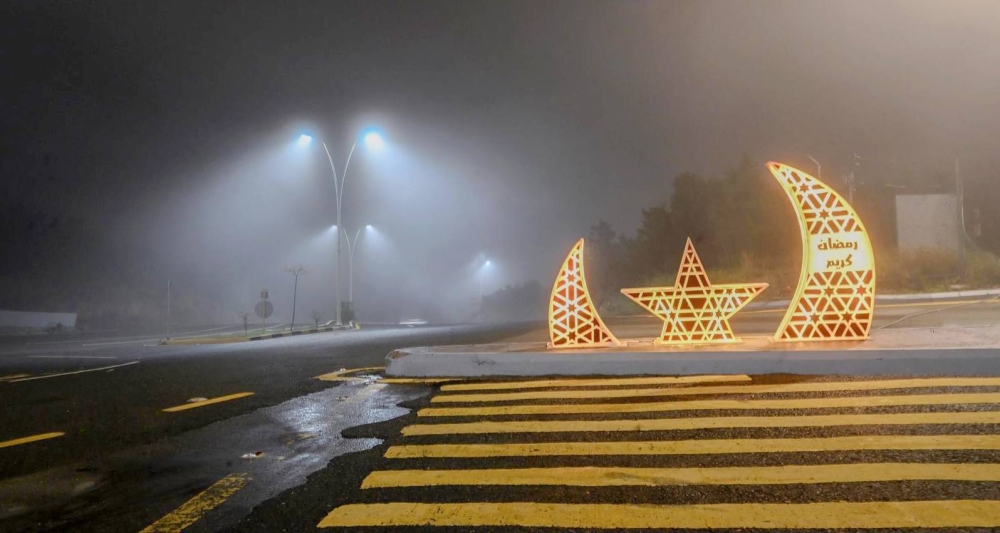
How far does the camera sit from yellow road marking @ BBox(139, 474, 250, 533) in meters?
4.09

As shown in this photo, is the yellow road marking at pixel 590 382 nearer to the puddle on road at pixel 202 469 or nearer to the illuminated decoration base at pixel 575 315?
the puddle on road at pixel 202 469

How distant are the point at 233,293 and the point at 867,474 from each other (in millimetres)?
70617

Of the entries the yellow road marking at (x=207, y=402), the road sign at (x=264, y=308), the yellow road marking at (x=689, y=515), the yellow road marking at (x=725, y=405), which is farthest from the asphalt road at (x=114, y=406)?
the road sign at (x=264, y=308)

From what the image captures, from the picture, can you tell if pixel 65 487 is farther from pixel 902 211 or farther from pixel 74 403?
pixel 902 211

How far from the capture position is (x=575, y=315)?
10078mm

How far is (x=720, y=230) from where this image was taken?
4103 centimetres

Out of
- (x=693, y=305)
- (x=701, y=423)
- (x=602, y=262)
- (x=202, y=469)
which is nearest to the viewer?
(x=202, y=469)

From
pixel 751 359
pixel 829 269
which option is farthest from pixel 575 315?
A: pixel 829 269

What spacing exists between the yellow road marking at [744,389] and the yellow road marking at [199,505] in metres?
2.96

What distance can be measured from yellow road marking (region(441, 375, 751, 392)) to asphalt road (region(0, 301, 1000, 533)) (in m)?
0.07

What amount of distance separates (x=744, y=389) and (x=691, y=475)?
9.02ft

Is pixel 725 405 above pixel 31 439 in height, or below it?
above

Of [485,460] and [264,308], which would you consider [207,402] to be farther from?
[264,308]

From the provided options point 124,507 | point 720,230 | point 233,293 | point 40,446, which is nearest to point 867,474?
point 124,507
